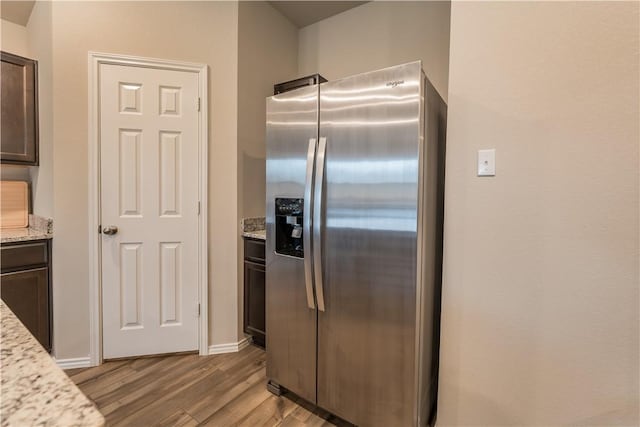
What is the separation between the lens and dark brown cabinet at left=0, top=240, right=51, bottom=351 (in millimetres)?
2092

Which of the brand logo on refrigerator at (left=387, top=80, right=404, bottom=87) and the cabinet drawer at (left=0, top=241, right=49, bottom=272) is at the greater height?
the brand logo on refrigerator at (left=387, top=80, right=404, bottom=87)

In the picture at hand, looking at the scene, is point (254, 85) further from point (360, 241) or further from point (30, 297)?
point (30, 297)

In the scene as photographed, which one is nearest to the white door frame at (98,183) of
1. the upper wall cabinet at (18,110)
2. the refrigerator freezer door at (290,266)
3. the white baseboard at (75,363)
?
the white baseboard at (75,363)

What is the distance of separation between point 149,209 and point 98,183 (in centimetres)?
37

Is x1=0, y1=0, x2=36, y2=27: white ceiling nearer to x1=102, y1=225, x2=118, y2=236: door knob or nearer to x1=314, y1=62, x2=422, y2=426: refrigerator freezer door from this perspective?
x1=102, y1=225, x2=118, y2=236: door knob

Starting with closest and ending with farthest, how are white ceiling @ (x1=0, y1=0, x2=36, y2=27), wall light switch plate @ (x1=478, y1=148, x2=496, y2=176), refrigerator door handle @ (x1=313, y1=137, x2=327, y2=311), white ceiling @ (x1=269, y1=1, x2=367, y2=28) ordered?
wall light switch plate @ (x1=478, y1=148, x2=496, y2=176)
refrigerator door handle @ (x1=313, y1=137, x2=327, y2=311)
white ceiling @ (x1=0, y1=0, x2=36, y2=27)
white ceiling @ (x1=269, y1=1, x2=367, y2=28)

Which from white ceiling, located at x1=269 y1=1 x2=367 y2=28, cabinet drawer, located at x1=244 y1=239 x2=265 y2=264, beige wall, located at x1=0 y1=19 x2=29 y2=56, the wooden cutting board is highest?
white ceiling, located at x1=269 y1=1 x2=367 y2=28

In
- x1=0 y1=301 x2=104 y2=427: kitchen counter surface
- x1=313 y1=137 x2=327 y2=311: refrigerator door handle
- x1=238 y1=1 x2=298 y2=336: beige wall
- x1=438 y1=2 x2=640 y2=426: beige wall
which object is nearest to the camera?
x1=0 y1=301 x2=104 y2=427: kitchen counter surface

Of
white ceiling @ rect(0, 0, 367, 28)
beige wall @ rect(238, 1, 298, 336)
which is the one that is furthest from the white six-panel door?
white ceiling @ rect(0, 0, 367, 28)

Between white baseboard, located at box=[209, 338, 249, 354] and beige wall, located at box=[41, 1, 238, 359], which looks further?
white baseboard, located at box=[209, 338, 249, 354]

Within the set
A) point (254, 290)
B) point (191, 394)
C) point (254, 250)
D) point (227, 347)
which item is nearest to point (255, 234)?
point (254, 250)

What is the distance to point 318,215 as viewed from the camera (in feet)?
5.45

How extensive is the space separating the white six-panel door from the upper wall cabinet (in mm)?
625

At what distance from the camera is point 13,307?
6.89 ft
